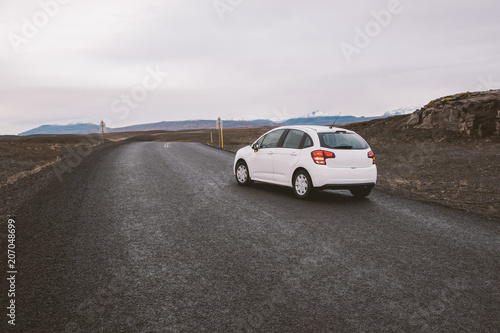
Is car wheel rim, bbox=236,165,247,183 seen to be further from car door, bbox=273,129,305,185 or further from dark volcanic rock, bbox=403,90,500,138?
dark volcanic rock, bbox=403,90,500,138

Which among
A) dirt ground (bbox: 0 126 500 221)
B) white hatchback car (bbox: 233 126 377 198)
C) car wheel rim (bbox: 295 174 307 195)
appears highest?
white hatchback car (bbox: 233 126 377 198)

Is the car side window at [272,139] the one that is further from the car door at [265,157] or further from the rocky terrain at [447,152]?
the rocky terrain at [447,152]

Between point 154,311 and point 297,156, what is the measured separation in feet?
20.1

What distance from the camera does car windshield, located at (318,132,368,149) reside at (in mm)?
8695

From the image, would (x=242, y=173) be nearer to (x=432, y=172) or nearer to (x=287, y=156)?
(x=287, y=156)

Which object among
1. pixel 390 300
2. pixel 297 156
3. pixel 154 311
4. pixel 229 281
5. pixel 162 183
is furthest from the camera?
pixel 162 183

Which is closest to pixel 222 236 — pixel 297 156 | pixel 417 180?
pixel 297 156

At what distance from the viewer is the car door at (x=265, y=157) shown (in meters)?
9.91

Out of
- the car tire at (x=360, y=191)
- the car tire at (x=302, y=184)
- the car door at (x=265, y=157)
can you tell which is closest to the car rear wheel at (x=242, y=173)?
the car door at (x=265, y=157)

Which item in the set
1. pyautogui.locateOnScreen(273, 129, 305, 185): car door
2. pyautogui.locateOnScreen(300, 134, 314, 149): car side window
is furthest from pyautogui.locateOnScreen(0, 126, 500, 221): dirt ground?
pyautogui.locateOnScreen(273, 129, 305, 185): car door

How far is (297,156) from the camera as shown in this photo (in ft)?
29.7

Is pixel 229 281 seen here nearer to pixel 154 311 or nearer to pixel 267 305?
pixel 267 305

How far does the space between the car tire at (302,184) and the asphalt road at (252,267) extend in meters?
0.51

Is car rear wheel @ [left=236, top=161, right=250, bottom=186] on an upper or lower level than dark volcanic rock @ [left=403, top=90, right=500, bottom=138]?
lower
